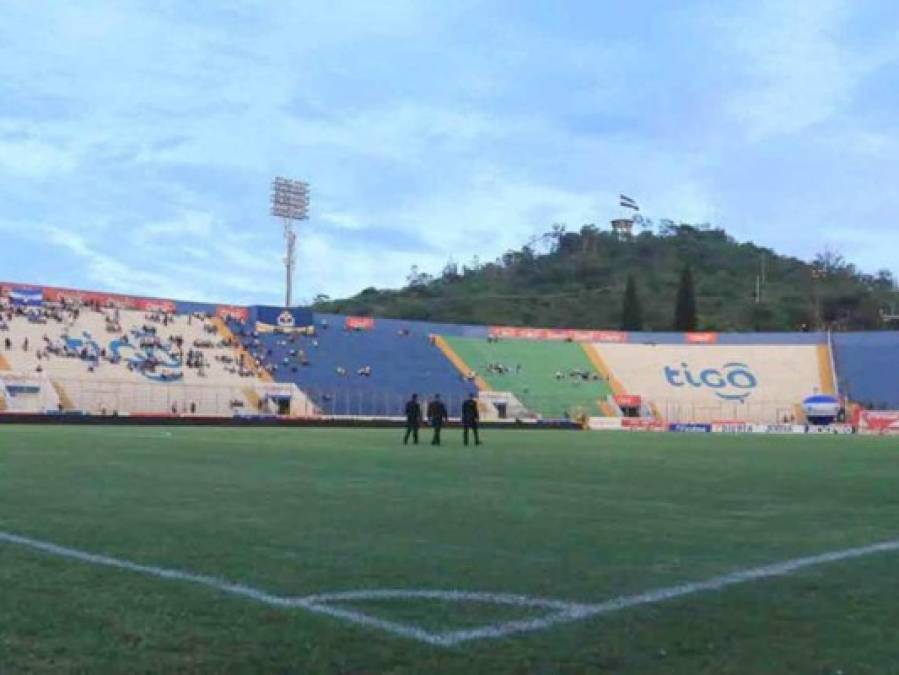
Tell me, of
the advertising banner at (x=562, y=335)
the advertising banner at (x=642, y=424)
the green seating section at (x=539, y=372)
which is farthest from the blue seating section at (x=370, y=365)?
the advertising banner at (x=642, y=424)

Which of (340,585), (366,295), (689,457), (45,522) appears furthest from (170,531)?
(366,295)

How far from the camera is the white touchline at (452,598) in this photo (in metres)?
5.27

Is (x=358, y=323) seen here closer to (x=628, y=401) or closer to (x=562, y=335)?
(x=562, y=335)

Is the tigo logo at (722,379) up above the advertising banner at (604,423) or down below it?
above

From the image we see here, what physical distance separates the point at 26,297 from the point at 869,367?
184 ft

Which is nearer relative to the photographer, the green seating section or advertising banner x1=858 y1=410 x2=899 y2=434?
advertising banner x1=858 y1=410 x2=899 y2=434

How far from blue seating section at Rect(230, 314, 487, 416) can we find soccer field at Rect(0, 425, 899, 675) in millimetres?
48560

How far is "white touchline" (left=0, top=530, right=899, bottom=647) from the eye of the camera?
527cm

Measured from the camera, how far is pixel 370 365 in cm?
6794

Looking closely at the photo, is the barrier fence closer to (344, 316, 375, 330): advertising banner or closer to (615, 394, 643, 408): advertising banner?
(615, 394, 643, 408): advertising banner

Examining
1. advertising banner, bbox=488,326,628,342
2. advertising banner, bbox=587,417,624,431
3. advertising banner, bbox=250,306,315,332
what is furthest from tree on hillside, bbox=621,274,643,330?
advertising banner, bbox=250,306,315,332

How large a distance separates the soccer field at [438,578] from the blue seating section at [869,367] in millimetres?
62029

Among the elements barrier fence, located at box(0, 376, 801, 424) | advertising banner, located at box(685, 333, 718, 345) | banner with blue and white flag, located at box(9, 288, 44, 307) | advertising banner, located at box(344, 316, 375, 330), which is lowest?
barrier fence, located at box(0, 376, 801, 424)

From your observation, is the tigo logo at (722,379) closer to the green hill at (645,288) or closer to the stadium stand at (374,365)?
the stadium stand at (374,365)
